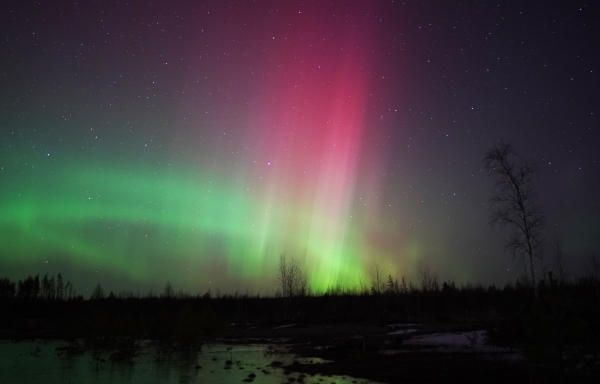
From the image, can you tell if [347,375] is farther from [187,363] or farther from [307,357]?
[187,363]

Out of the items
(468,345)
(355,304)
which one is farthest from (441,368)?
(355,304)

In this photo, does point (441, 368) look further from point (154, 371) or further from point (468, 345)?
point (154, 371)

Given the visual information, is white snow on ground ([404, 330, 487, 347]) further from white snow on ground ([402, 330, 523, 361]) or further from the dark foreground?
the dark foreground

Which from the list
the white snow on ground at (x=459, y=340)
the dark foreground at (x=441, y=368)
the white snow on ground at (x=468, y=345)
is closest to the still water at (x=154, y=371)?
the dark foreground at (x=441, y=368)

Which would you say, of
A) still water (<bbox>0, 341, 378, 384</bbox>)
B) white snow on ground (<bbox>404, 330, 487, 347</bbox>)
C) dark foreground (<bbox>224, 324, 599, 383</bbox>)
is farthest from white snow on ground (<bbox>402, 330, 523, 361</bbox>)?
still water (<bbox>0, 341, 378, 384</bbox>)

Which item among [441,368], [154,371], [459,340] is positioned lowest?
[154,371]

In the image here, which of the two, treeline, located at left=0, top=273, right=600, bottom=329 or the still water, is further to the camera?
treeline, located at left=0, top=273, right=600, bottom=329

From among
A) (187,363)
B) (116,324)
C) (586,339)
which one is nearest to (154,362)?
(187,363)

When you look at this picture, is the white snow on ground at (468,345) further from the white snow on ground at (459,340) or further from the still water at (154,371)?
the still water at (154,371)

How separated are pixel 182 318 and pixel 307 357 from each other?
11.9 meters

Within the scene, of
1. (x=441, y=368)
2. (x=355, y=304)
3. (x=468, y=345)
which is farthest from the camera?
(x=355, y=304)

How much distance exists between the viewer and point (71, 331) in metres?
34.9

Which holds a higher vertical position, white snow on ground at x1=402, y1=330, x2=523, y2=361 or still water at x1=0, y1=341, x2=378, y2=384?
white snow on ground at x1=402, y1=330, x2=523, y2=361

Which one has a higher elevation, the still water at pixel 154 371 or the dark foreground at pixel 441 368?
the dark foreground at pixel 441 368
